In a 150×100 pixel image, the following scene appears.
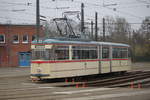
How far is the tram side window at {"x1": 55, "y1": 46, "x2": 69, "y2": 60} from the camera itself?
21.0 m

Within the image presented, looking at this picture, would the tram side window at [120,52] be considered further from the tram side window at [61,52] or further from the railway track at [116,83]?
the tram side window at [61,52]

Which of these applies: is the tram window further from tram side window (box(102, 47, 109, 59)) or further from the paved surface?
the paved surface

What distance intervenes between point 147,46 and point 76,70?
44.5 metres

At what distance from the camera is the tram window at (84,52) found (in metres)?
22.7

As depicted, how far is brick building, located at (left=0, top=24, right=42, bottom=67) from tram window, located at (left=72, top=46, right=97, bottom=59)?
924 inches

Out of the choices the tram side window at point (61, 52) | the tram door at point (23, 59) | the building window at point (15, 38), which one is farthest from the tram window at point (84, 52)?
the building window at point (15, 38)

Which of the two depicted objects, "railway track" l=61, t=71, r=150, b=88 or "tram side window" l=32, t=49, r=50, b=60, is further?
"tram side window" l=32, t=49, r=50, b=60

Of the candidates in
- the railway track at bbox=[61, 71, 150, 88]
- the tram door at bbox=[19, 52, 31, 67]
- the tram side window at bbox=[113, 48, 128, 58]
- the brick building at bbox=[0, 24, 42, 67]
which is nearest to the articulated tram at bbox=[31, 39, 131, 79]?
the tram side window at bbox=[113, 48, 128, 58]

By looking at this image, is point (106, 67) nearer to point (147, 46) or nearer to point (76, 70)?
point (76, 70)

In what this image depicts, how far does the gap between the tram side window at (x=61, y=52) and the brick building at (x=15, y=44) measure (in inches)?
1012

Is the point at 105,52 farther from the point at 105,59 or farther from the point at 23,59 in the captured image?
the point at 23,59

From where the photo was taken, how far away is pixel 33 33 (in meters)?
48.8

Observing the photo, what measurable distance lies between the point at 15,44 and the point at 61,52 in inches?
1061

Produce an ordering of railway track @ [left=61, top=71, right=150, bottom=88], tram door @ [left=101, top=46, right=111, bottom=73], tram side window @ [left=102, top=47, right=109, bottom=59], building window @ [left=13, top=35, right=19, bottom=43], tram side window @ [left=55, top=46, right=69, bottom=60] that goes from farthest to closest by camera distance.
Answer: building window @ [left=13, top=35, right=19, bottom=43] → tram side window @ [left=102, top=47, right=109, bottom=59] → tram door @ [left=101, top=46, right=111, bottom=73] → tram side window @ [left=55, top=46, right=69, bottom=60] → railway track @ [left=61, top=71, right=150, bottom=88]
